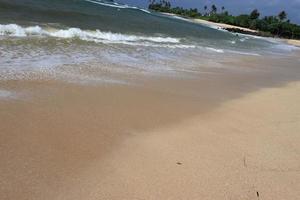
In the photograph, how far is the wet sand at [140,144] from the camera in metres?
4.27

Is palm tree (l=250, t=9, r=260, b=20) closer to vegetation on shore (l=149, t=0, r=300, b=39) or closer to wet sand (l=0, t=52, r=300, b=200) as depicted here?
vegetation on shore (l=149, t=0, r=300, b=39)

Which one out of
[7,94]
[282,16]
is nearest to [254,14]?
[282,16]

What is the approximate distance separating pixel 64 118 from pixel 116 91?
7.96 ft

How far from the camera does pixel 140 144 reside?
218 inches

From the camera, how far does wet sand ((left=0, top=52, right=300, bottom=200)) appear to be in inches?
168

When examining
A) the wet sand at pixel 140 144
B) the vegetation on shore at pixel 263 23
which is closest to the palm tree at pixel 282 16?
the vegetation on shore at pixel 263 23

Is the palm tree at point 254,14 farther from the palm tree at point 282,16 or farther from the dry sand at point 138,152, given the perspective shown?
the dry sand at point 138,152

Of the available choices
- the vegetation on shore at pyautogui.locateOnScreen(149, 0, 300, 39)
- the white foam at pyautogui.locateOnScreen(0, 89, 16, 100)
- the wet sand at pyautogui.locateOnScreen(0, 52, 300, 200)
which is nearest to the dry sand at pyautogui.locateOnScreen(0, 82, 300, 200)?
the wet sand at pyautogui.locateOnScreen(0, 52, 300, 200)

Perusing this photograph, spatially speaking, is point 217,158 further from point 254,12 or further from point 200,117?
point 254,12

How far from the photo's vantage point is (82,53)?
13.5 m

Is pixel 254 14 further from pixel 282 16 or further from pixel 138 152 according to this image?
pixel 138 152

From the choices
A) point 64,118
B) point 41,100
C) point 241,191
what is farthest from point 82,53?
point 241,191

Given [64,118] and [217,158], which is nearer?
[217,158]

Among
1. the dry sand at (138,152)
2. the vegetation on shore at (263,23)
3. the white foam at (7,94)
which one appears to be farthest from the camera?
the vegetation on shore at (263,23)
